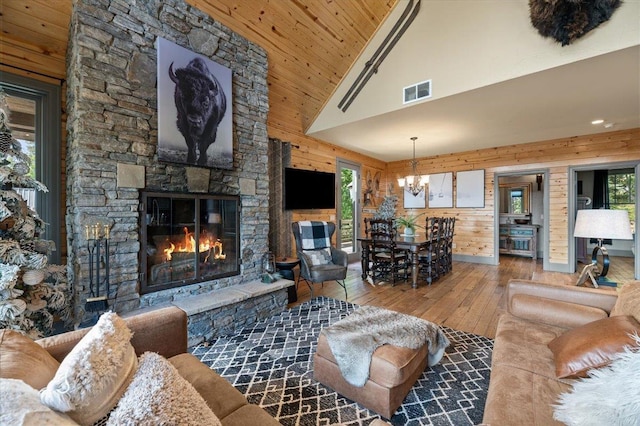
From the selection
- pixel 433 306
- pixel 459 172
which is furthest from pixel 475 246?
pixel 433 306

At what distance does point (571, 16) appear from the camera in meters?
2.56

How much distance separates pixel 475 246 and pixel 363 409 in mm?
5768

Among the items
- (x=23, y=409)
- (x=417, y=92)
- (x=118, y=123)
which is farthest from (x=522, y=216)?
(x=23, y=409)

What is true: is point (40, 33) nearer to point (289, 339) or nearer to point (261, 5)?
point (261, 5)

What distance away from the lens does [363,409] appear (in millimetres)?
1668

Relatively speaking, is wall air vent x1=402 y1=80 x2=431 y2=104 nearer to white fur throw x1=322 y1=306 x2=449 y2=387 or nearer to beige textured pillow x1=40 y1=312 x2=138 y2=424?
white fur throw x1=322 y1=306 x2=449 y2=387

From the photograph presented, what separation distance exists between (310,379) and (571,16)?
3.97m

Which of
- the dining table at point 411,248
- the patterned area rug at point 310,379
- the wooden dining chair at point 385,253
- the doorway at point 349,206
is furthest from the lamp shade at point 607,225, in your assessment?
the doorway at point 349,206

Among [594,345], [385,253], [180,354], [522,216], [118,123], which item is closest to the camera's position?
[594,345]

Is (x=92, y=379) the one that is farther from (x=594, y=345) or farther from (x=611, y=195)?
(x=611, y=195)

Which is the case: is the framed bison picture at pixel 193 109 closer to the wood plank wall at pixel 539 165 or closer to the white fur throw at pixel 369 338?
the white fur throw at pixel 369 338

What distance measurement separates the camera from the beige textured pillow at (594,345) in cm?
122

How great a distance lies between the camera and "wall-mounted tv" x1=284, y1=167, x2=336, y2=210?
15.3 feet

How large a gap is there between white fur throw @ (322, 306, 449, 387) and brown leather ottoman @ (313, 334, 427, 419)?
0.04m
